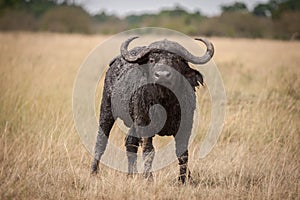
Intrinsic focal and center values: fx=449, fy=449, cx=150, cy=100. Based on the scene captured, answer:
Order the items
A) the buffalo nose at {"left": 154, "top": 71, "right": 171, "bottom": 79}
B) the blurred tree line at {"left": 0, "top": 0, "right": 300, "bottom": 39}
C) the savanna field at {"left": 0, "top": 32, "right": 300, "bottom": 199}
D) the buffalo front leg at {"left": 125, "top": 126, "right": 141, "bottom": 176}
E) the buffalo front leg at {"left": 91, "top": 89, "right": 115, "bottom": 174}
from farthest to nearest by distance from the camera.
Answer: the blurred tree line at {"left": 0, "top": 0, "right": 300, "bottom": 39}
the buffalo front leg at {"left": 91, "top": 89, "right": 115, "bottom": 174}
the buffalo front leg at {"left": 125, "top": 126, "right": 141, "bottom": 176}
the savanna field at {"left": 0, "top": 32, "right": 300, "bottom": 199}
the buffalo nose at {"left": 154, "top": 71, "right": 171, "bottom": 79}

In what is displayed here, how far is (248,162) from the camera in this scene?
5.95 meters

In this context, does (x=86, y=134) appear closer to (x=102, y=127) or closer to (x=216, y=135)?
(x=102, y=127)

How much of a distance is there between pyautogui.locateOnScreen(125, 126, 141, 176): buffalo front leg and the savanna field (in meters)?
0.23

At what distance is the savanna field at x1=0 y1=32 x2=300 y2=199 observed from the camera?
16.0 feet

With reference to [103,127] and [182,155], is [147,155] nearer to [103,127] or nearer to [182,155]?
[182,155]

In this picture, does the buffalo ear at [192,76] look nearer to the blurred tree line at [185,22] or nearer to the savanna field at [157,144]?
the savanna field at [157,144]

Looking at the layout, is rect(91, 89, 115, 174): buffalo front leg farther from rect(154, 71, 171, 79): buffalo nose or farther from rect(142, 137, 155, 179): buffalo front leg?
rect(154, 71, 171, 79): buffalo nose

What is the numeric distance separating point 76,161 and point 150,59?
2.03 meters

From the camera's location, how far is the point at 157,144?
6809 millimetres

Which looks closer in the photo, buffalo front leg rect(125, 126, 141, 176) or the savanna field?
the savanna field

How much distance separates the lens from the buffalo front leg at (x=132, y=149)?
5.44 metres

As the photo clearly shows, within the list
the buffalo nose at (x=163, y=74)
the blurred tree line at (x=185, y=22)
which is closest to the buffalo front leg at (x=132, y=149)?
the buffalo nose at (x=163, y=74)

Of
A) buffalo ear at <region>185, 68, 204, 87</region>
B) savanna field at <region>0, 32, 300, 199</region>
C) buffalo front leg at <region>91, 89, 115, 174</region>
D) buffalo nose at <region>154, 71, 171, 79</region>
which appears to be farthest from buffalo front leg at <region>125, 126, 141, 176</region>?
buffalo nose at <region>154, 71, 171, 79</region>

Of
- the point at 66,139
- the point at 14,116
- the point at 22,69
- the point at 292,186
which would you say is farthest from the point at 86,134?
the point at 22,69
